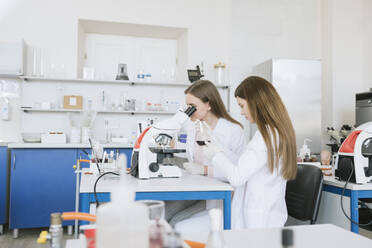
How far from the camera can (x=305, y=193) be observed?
6.59 ft

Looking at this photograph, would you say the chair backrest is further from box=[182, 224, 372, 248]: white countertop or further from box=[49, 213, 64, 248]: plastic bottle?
box=[49, 213, 64, 248]: plastic bottle

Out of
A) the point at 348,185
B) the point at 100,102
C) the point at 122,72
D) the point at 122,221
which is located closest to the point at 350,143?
the point at 348,185

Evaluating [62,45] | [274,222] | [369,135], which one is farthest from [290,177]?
[62,45]

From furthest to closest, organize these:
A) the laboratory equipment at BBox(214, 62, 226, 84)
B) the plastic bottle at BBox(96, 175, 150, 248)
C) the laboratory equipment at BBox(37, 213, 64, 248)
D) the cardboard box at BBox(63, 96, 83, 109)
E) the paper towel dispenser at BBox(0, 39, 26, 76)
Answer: the laboratory equipment at BBox(214, 62, 226, 84), the cardboard box at BBox(63, 96, 83, 109), the paper towel dispenser at BBox(0, 39, 26, 76), the laboratory equipment at BBox(37, 213, 64, 248), the plastic bottle at BBox(96, 175, 150, 248)

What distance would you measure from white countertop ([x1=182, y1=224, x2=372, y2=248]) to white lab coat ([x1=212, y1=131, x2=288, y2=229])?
67 cm

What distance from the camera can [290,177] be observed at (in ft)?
5.70

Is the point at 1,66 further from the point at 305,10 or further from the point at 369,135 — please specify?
the point at 305,10

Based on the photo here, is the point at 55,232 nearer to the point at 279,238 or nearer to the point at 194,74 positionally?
the point at 279,238

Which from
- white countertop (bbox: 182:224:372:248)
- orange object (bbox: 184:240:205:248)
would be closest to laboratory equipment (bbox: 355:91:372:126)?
white countertop (bbox: 182:224:372:248)

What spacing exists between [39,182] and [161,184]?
2.23 meters

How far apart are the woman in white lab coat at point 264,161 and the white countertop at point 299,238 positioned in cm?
68

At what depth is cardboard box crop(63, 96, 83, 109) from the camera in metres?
4.15

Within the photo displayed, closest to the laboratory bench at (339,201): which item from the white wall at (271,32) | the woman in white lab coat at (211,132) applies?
the woman in white lab coat at (211,132)

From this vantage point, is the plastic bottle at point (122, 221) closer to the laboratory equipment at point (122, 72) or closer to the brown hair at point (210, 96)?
the brown hair at point (210, 96)
